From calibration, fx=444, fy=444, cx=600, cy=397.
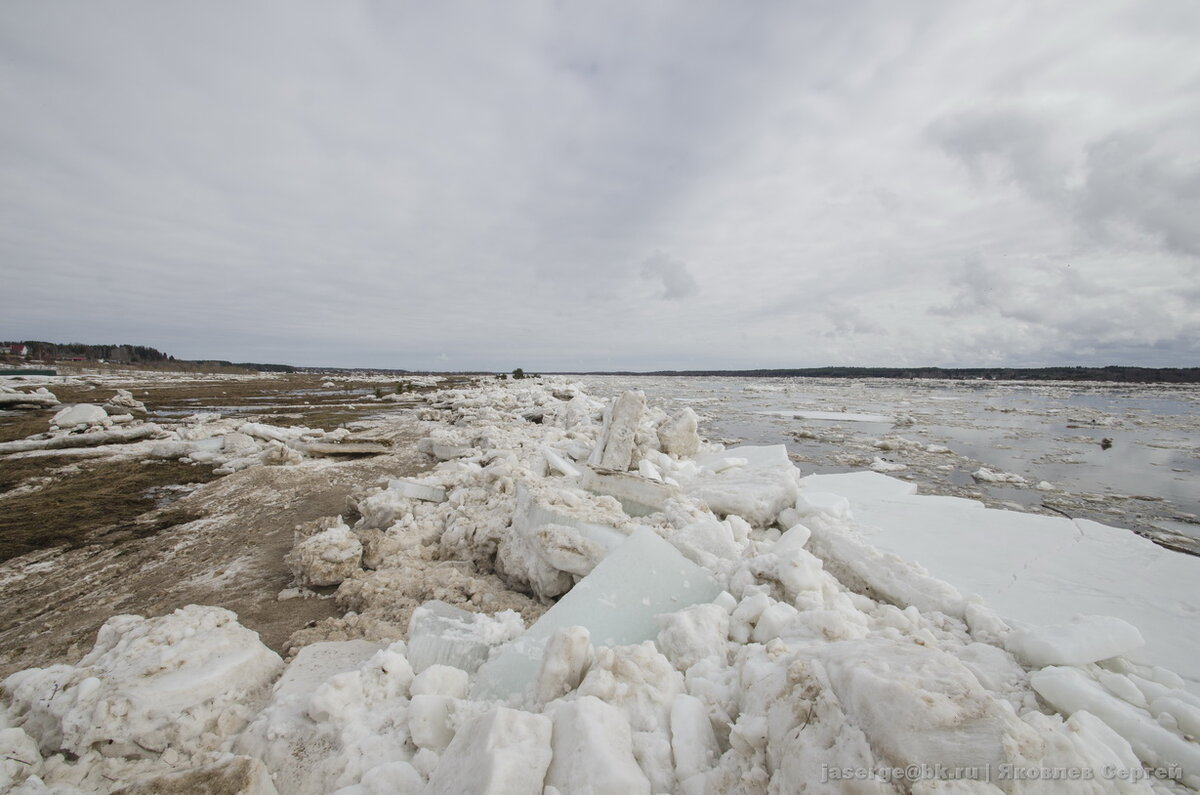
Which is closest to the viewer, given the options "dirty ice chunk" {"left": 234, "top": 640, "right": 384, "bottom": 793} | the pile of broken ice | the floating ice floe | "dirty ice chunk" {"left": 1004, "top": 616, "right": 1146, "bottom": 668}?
"dirty ice chunk" {"left": 234, "top": 640, "right": 384, "bottom": 793}

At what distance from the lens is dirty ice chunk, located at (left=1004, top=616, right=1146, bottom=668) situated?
2371 mm

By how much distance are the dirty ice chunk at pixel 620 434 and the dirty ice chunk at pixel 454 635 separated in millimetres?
4567

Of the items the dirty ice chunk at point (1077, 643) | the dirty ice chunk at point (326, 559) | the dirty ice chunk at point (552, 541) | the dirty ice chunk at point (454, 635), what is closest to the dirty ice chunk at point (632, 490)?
the dirty ice chunk at point (552, 541)

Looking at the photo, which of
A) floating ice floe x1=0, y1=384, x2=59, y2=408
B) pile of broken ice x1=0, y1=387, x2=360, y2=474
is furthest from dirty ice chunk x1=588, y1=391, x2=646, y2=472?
floating ice floe x1=0, y1=384, x2=59, y2=408

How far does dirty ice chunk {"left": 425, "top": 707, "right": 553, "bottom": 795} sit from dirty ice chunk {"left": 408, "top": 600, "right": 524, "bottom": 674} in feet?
3.03

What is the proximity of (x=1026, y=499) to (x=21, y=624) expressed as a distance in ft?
42.3

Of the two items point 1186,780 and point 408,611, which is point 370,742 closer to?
point 408,611

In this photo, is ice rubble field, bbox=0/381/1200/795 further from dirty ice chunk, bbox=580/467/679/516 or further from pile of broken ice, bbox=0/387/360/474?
pile of broken ice, bbox=0/387/360/474

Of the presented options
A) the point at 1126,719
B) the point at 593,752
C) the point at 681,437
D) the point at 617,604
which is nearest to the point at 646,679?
the point at 593,752

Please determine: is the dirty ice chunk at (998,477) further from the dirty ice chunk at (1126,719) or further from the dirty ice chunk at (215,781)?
the dirty ice chunk at (215,781)

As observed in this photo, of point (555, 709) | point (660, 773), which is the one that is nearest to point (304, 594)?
point (555, 709)

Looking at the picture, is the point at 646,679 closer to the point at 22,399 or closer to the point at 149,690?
the point at 149,690

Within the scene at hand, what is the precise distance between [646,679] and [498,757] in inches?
33.6

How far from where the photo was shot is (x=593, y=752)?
1711 millimetres
